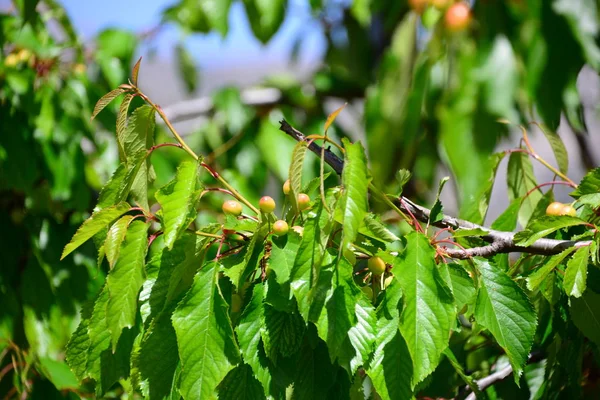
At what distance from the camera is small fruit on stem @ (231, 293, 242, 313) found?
2.46 ft

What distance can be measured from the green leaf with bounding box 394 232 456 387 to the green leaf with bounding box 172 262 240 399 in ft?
0.51

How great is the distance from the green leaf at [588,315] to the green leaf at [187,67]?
194cm

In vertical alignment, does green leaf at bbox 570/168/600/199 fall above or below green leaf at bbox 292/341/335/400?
above

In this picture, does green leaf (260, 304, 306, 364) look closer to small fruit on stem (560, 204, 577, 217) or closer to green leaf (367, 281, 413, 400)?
green leaf (367, 281, 413, 400)

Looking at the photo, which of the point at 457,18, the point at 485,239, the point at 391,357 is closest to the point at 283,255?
the point at 391,357

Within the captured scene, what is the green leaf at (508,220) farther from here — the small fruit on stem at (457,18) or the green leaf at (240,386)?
the green leaf at (240,386)

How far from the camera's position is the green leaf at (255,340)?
685mm

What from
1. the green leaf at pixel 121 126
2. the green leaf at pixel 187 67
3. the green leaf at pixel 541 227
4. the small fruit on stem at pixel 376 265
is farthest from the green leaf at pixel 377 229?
the green leaf at pixel 187 67

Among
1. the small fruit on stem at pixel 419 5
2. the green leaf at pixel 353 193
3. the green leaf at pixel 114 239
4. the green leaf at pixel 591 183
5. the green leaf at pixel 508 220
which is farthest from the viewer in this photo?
the small fruit on stem at pixel 419 5

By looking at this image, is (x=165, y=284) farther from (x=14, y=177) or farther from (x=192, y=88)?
(x=192, y=88)

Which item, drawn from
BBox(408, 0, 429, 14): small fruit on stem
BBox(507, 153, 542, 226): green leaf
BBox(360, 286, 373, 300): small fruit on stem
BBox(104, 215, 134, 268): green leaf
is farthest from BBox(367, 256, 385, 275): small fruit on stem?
BBox(408, 0, 429, 14): small fruit on stem

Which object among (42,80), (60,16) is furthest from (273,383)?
(60,16)

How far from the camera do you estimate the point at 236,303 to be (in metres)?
0.75

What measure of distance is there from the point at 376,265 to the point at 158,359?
22cm
